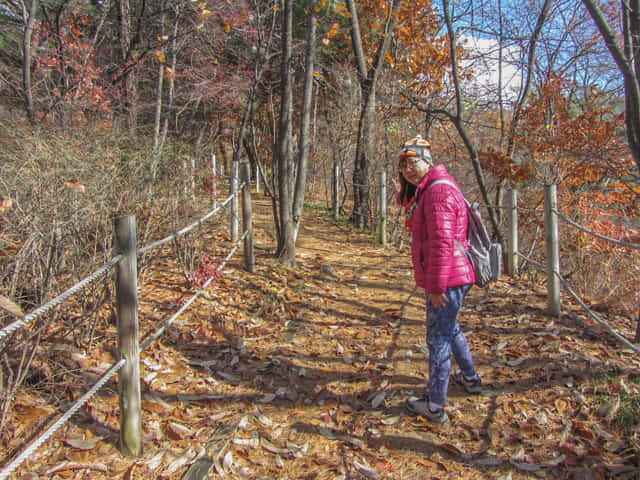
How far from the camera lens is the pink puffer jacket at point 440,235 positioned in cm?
285

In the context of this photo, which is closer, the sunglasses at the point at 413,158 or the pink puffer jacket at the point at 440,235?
the pink puffer jacket at the point at 440,235

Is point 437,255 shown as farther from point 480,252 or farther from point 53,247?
point 53,247

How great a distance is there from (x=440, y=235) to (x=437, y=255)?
120 mm

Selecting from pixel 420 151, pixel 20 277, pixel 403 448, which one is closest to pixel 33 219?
pixel 20 277

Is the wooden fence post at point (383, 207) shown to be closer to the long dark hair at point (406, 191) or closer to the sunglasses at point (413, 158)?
the long dark hair at point (406, 191)

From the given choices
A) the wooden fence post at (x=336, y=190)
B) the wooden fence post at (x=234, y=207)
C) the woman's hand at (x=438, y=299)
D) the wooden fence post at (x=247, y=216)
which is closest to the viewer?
the woman's hand at (x=438, y=299)

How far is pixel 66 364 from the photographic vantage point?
344cm

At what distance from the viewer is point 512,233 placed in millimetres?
6020

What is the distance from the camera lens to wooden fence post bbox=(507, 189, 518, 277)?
5812 mm

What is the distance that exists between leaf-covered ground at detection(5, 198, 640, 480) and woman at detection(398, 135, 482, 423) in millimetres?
378

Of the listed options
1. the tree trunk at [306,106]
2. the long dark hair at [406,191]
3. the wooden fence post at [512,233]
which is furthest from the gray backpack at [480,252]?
the tree trunk at [306,106]

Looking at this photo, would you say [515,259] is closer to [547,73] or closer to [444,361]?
[444,361]

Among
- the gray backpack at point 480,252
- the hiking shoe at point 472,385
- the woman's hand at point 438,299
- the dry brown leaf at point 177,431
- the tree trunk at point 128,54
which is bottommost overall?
the dry brown leaf at point 177,431

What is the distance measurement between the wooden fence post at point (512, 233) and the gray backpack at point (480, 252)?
287 centimetres
